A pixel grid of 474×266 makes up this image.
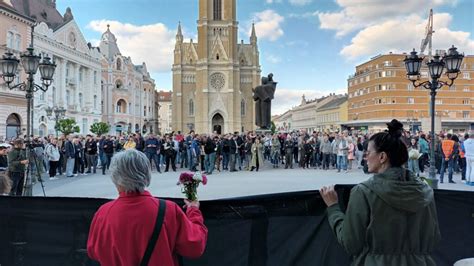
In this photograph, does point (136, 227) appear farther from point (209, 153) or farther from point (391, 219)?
point (209, 153)

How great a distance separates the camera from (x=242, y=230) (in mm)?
3885

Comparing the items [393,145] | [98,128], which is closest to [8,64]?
[393,145]

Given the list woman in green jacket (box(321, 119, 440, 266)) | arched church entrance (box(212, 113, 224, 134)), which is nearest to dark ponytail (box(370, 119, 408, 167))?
woman in green jacket (box(321, 119, 440, 266))

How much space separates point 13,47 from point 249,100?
49061 mm

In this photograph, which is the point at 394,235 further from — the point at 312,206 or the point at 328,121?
the point at 328,121

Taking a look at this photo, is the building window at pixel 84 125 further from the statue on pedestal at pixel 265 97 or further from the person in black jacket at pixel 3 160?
the person in black jacket at pixel 3 160

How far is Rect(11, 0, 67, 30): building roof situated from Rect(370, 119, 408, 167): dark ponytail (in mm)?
56614

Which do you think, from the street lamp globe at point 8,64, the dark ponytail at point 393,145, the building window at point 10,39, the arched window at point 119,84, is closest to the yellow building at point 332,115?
the arched window at point 119,84

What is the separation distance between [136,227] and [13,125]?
4323cm

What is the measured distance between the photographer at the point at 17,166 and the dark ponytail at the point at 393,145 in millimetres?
10608

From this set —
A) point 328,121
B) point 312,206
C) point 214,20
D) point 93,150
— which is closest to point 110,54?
Answer: point 214,20

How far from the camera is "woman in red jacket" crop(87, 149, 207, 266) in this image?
92.2 inches

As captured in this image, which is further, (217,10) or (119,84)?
(119,84)

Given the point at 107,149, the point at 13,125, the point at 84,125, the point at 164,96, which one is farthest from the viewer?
the point at 164,96
